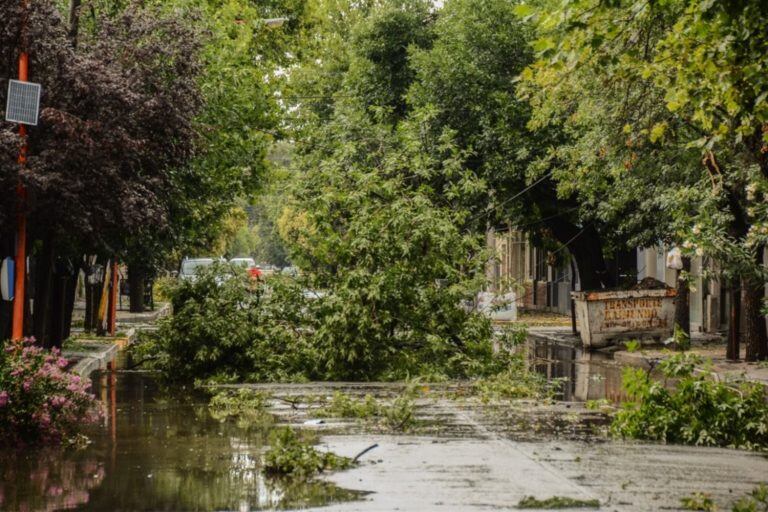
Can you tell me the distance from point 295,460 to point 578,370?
14.0m

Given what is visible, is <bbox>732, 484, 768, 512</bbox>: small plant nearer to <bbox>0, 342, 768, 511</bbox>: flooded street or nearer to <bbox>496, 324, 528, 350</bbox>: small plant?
<bbox>0, 342, 768, 511</bbox>: flooded street

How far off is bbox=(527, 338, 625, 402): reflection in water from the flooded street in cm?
288

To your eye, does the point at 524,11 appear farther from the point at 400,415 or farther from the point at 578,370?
the point at 578,370

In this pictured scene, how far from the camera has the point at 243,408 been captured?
15617 mm

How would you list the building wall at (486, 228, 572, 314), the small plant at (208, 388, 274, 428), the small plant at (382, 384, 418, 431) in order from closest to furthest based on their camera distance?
the small plant at (382, 384, 418, 431), the small plant at (208, 388, 274, 428), the building wall at (486, 228, 572, 314)

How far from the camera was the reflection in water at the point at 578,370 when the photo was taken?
18484 mm

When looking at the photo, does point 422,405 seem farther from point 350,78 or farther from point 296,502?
point 350,78

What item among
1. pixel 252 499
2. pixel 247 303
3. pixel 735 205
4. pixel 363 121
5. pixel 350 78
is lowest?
pixel 252 499

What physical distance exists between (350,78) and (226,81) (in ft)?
61.7

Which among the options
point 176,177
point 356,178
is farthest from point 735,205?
point 176,177

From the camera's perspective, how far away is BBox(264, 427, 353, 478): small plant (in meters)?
10.1

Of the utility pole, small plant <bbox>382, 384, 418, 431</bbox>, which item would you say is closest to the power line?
the utility pole

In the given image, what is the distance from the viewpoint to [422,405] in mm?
15914

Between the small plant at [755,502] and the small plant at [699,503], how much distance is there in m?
0.16
